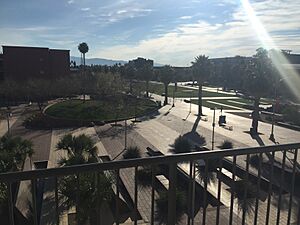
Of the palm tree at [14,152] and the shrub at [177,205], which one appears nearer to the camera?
the shrub at [177,205]

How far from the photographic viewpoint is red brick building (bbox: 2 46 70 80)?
177 feet

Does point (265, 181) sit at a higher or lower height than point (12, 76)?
lower

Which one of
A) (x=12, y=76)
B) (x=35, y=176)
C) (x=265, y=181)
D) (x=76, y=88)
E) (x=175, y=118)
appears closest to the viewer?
(x=35, y=176)

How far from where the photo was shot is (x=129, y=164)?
249 cm

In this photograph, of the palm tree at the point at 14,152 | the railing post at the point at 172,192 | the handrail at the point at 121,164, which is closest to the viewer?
the handrail at the point at 121,164

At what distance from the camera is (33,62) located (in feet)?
184

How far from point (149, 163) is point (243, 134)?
2635 centimetres

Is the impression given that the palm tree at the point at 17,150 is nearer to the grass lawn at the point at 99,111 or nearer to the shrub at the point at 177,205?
the shrub at the point at 177,205

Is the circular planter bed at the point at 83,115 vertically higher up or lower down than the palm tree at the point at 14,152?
lower down

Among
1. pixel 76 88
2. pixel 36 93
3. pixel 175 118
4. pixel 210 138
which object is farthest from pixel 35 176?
pixel 76 88

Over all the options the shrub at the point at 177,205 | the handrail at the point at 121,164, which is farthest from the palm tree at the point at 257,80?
the handrail at the point at 121,164

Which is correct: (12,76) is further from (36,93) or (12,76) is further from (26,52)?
(36,93)

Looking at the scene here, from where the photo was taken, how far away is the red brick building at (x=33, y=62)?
177ft

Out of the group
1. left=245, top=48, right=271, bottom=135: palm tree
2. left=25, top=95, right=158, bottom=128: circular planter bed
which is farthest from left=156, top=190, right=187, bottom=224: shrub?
left=25, top=95, right=158, bottom=128: circular planter bed
